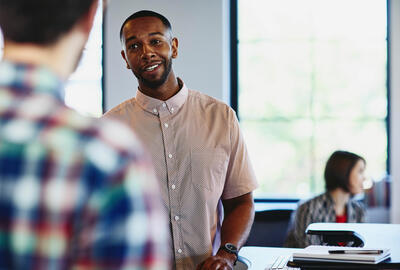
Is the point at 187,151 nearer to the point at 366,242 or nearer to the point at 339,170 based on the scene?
the point at 366,242

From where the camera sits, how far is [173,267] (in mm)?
2232

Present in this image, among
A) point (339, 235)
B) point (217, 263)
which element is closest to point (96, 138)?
point (217, 263)

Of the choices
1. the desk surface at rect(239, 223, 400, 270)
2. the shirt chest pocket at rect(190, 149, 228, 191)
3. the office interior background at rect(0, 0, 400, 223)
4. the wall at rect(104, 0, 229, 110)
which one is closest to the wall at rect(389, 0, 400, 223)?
the office interior background at rect(0, 0, 400, 223)

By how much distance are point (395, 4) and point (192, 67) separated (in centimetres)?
152

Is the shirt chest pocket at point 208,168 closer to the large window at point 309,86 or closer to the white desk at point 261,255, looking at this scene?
the white desk at point 261,255

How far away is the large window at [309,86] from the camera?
5.00 meters

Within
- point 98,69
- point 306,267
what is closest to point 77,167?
point 306,267

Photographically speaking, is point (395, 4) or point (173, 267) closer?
point (173, 267)

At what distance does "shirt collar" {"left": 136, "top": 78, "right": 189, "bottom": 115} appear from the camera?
238 centimetres

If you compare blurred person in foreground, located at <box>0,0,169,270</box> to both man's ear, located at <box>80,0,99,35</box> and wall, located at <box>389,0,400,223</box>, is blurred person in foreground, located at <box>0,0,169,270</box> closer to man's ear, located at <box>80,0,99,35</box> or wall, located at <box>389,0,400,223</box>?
man's ear, located at <box>80,0,99,35</box>

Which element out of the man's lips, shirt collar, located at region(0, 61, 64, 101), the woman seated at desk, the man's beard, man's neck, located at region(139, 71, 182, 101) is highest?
the man's lips

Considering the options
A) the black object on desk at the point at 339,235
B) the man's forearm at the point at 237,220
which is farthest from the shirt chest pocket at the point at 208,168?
the black object on desk at the point at 339,235

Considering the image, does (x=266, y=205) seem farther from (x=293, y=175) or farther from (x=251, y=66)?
(x=251, y=66)

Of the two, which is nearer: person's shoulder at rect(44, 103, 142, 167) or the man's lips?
person's shoulder at rect(44, 103, 142, 167)
